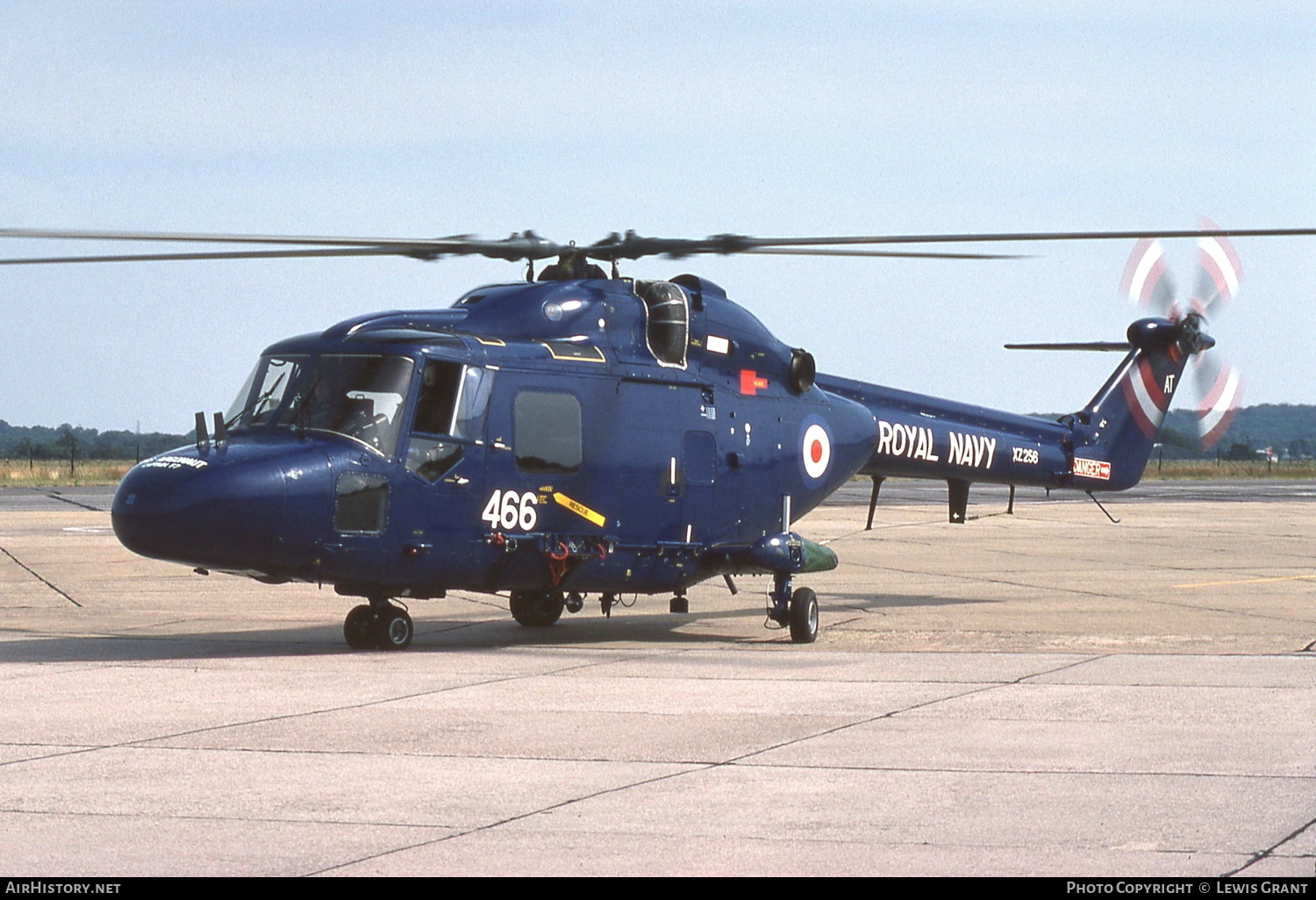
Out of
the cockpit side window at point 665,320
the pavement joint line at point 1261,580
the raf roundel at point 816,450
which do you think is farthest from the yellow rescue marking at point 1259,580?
the cockpit side window at point 665,320

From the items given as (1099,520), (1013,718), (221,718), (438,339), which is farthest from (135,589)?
(1099,520)

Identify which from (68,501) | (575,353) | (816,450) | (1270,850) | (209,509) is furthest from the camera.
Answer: (68,501)

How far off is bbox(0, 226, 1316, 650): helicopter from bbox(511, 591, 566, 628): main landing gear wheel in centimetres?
3

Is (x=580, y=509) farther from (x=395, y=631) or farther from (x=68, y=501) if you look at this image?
(x=68, y=501)

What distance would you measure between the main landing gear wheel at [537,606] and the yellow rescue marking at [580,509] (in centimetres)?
230

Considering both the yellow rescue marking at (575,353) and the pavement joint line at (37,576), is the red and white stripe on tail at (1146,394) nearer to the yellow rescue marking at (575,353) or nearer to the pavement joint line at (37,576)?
the yellow rescue marking at (575,353)

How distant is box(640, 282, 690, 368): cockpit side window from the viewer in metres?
17.6

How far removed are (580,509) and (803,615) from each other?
9.54ft

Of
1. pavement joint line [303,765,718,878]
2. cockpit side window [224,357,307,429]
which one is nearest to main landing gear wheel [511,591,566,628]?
cockpit side window [224,357,307,429]

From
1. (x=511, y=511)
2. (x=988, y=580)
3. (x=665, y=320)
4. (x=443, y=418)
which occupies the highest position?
(x=665, y=320)

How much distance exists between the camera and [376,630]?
15945 mm

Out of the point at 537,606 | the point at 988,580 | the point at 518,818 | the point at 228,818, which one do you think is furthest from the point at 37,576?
the point at 518,818
